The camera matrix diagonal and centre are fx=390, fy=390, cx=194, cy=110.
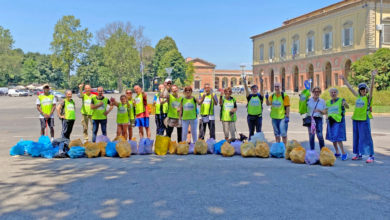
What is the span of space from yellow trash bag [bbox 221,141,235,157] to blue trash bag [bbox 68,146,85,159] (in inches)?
132

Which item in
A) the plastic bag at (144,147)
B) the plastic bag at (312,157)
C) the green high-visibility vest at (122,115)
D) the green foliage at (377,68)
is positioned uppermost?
the green foliage at (377,68)

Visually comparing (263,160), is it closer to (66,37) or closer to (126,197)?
(126,197)

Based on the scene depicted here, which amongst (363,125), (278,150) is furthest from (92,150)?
(363,125)

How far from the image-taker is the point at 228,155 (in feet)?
30.7

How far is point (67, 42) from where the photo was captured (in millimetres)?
78438

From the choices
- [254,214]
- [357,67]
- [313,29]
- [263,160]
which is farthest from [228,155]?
[313,29]

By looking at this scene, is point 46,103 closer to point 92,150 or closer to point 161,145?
point 92,150

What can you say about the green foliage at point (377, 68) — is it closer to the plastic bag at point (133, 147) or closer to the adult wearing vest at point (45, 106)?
the plastic bag at point (133, 147)

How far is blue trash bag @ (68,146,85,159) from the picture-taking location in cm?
919

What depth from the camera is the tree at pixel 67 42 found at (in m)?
77.7

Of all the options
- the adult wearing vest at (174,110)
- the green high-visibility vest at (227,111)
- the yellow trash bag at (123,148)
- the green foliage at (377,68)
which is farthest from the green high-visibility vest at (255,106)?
the green foliage at (377,68)

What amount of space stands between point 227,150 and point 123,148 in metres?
2.46

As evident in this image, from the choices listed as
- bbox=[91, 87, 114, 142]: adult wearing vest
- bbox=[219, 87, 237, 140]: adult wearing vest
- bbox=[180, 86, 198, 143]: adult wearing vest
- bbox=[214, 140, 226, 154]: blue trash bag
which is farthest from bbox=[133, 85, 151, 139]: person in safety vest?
bbox=[214, 140, 226, 154]: blue trash bag

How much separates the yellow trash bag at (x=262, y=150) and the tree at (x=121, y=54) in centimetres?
7595
